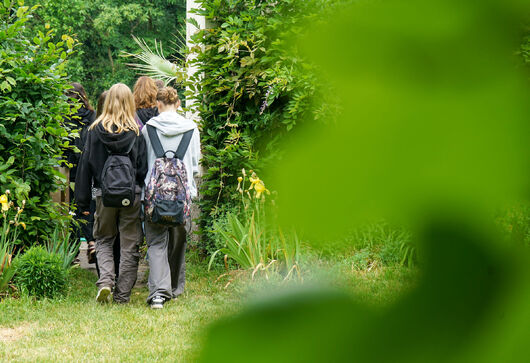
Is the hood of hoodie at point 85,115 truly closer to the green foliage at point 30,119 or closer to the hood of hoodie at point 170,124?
the green foliage at point 30,119

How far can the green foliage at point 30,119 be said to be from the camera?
4.32 m

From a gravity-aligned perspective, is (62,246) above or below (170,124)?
below

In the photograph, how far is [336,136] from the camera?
7.0 inches

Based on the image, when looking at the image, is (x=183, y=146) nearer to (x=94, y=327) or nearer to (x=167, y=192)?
(x=167, y=192)

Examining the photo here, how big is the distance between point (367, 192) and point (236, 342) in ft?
0.20

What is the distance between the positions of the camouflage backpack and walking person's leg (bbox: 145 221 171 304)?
0.83 feet

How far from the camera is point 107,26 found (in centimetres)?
1686

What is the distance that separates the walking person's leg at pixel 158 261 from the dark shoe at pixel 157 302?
0.08 ft

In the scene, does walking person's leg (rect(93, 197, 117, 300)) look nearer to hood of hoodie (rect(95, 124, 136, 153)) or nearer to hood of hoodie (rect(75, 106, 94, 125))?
hood of hoodie (rect(95, 124, 136, 153))

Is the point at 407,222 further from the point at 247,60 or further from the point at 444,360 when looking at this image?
the point at 247,60

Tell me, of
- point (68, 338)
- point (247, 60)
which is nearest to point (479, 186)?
point (68, 338)

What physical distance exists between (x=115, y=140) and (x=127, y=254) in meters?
0.84


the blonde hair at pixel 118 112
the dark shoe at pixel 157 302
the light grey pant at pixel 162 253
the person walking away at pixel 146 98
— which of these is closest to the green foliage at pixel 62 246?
the light grey pant at pixel 162 253

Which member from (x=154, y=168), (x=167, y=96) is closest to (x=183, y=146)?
(x=154, y=168)
